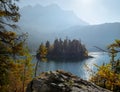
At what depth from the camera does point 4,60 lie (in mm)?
14273

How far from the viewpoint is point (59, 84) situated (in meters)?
11.9

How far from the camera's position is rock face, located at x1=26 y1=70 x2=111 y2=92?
11.7 meters

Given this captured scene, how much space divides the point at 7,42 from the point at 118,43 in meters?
A: 8.68

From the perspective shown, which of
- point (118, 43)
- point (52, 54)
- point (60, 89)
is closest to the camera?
point (118, 43)

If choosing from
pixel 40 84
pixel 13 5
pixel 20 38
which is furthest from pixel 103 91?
pixel 13 5

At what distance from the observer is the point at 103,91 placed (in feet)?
39.8

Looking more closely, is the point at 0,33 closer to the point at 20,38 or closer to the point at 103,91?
the point at 20,38

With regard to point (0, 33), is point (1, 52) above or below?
below

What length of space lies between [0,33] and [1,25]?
457 millimetres

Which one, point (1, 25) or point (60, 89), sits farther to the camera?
point (1, 25)

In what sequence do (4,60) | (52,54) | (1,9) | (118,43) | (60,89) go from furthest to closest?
(52,54) < (4,60) < (1,9) < (60,89) < (118,43)

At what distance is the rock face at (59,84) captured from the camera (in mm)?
11656

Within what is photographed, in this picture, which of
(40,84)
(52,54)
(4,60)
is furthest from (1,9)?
(52,54)

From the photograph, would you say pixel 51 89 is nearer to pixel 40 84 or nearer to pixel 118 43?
pixel 40 84
